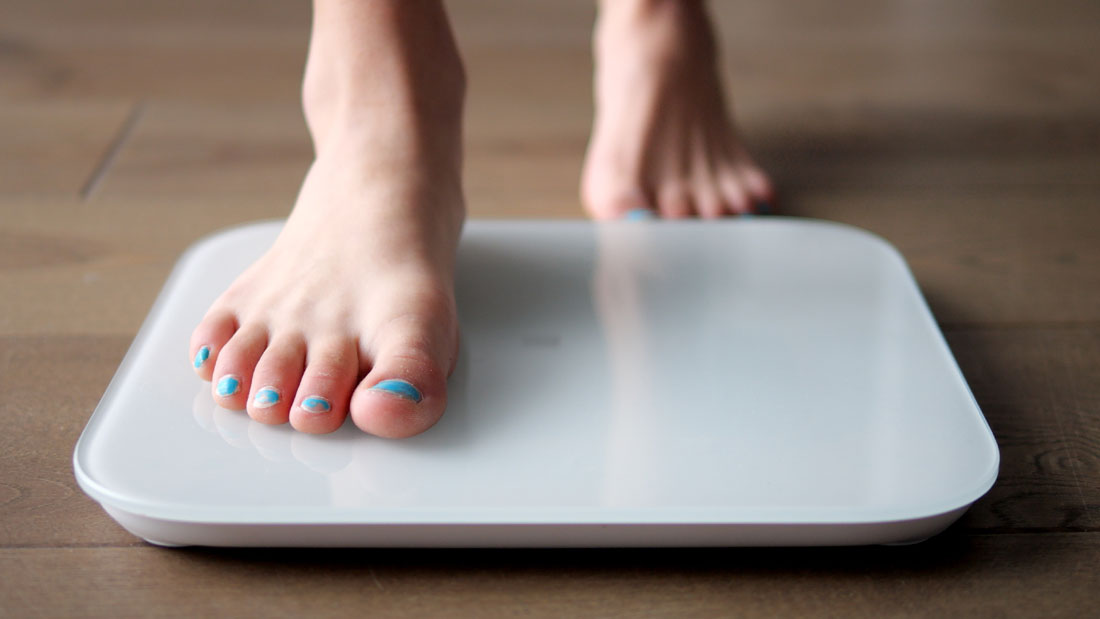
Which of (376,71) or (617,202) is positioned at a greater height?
(376,71)

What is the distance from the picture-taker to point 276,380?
59 cm

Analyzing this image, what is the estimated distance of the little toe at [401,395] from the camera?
0.56 meters

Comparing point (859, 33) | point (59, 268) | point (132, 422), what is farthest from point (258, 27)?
point (132, 422)

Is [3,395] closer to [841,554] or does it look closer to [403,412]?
[403,412]

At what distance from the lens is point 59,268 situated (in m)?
0.84

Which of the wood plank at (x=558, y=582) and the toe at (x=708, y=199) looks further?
the toe at (x=708, y=199)

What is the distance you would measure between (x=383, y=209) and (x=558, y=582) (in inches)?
11.6

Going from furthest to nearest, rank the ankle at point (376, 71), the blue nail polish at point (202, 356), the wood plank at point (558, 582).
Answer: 1. the ankle at point (376, 71)
2. the blue nail polish at point (202, 356)
3. the wood plank at point (558, 582)

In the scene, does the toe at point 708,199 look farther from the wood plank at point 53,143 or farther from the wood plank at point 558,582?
the wood plank at point 53,143

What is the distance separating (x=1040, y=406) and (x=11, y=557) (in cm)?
65

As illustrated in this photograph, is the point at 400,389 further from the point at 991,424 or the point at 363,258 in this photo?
the point at 991,424

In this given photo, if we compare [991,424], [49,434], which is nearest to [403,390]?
[49,434]

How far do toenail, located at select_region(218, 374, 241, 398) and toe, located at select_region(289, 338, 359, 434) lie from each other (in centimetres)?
4

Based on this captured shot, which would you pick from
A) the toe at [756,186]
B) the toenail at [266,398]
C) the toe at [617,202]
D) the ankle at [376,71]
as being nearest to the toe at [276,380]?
the toenail at [266,398]
